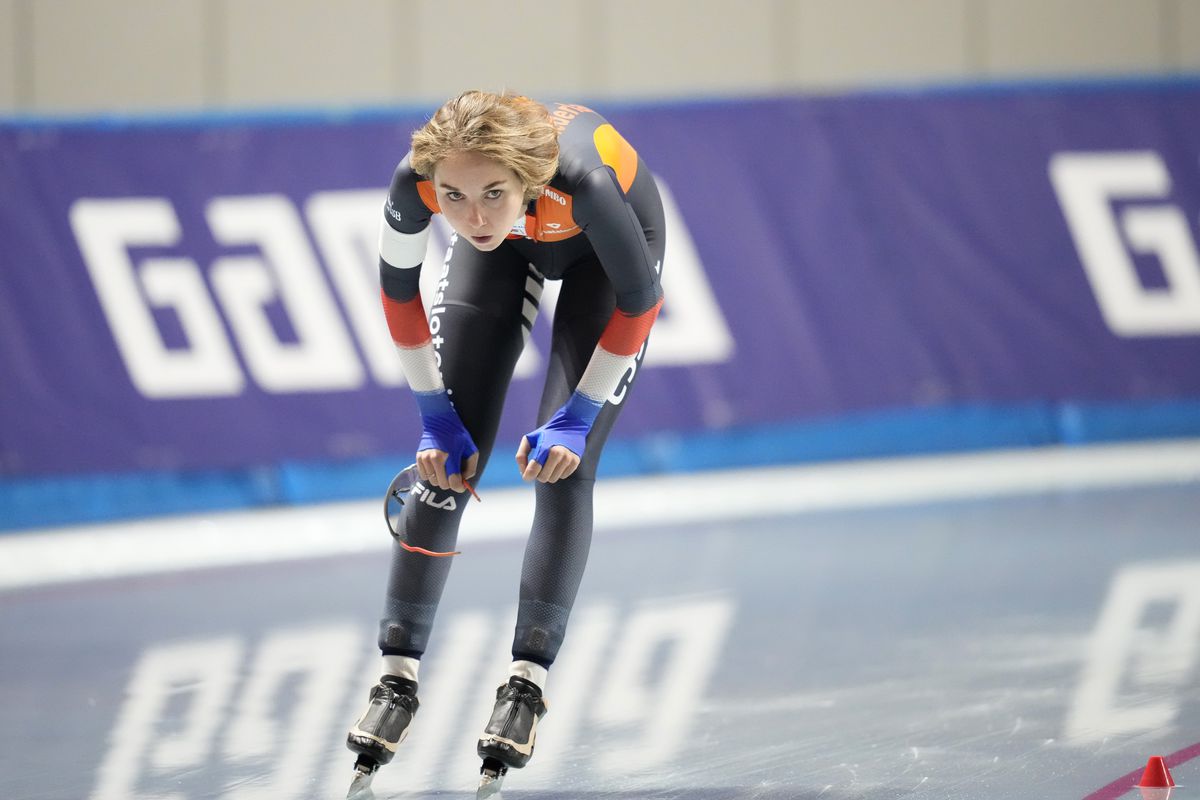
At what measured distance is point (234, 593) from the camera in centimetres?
545

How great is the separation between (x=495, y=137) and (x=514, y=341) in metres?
0.54

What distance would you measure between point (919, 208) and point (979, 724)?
15.9 feet

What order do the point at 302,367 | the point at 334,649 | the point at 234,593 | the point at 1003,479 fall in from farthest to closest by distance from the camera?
the point at 1003,479
the point at 302,367
the point at 234,593
the point at 334,649

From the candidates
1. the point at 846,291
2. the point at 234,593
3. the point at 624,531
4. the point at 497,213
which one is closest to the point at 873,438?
the point at 846,291

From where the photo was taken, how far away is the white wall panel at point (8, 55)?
977cm

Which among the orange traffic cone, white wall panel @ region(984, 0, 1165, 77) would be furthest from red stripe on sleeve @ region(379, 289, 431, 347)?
white wall panel @ region(984, 0, 1165, 77)

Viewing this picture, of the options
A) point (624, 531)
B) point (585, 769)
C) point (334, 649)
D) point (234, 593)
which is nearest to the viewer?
point (585, 769)

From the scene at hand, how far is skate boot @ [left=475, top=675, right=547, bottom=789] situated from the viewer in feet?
10.1

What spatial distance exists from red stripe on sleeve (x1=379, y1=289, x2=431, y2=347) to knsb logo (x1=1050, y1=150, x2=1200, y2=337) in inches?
221

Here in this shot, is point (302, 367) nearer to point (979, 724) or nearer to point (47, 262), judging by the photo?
point (47, 262)

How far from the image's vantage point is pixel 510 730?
3086 millimetres

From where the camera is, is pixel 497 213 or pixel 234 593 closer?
pixel 497 213

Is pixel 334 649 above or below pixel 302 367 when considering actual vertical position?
below

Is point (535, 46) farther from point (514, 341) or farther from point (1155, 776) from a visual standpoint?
point (1155, 776)
